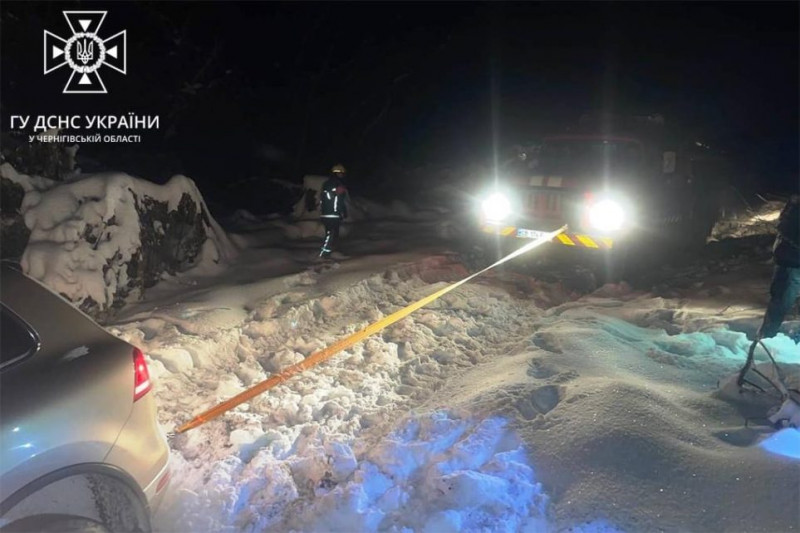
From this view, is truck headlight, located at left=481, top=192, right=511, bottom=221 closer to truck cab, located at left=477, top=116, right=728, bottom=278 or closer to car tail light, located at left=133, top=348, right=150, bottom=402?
truck cab, located at left=477, top=116, right=728, bottom=278

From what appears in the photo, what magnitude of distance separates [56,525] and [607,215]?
671 centimetres

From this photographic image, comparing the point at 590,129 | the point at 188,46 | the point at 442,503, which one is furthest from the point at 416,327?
the point at 188,46

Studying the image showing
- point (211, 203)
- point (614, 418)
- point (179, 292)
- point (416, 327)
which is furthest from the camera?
point (211, 203)

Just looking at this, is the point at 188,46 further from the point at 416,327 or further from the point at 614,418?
the point at 614,418

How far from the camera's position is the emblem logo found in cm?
1177

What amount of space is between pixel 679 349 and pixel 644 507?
2529 millimetres

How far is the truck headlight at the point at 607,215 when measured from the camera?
7621 millimetres

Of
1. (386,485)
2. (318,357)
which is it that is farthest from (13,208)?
(386,485)

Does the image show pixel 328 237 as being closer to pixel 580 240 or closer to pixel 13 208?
pixel 580 240

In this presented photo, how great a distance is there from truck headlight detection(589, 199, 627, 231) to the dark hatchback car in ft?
19.9

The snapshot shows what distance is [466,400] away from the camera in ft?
13.8

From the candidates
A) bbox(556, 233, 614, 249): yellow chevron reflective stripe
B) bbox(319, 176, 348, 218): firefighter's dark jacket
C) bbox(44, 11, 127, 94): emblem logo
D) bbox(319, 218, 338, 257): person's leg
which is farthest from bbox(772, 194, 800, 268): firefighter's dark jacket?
bbox(44, 11, 127, 94): emblem logo

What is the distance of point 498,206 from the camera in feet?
27.4

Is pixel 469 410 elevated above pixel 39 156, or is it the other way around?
pixel 39 156
